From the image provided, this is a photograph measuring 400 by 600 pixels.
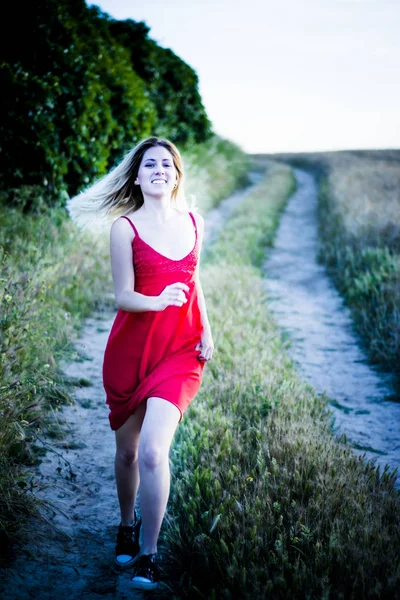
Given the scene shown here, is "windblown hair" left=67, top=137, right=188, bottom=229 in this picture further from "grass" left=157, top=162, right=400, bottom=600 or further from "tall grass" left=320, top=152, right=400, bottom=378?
"tall grass" left=320, top=152, right=400, bottom=378

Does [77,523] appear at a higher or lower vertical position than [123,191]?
lower

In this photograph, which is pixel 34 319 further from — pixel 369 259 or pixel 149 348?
pixel 369 259

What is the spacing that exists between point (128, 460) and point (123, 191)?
158 cm

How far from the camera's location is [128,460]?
93.4 inches

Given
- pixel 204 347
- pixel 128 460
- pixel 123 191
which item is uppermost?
pixel 123 191

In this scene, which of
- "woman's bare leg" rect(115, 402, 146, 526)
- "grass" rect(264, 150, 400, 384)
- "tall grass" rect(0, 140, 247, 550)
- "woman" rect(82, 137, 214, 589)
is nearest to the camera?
"woman" rect(82, 137, 214, 589)

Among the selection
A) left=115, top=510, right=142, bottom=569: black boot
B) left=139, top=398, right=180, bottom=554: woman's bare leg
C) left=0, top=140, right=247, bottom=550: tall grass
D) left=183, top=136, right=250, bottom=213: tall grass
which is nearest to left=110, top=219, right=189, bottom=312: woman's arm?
left=139, top=398, right=180, bottom=554: woman's bare leg

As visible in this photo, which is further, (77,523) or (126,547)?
(77,523)

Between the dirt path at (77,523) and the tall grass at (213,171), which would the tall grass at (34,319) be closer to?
the dirt path at (77,523)

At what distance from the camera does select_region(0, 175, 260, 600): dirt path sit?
86.4 inches

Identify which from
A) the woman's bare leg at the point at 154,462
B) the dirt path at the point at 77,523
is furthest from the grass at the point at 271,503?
the dirt path at the point at 77,523

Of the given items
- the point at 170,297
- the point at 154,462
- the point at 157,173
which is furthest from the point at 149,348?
the point at 157,173

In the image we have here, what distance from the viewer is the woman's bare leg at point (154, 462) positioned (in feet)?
6.65

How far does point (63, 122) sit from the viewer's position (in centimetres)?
613
